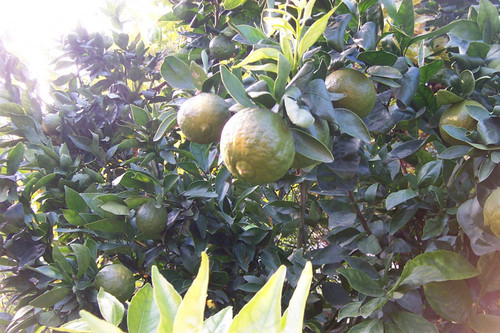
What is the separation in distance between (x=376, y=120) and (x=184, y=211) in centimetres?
64

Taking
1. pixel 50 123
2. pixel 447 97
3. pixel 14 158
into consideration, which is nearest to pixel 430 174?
pixel 447 97

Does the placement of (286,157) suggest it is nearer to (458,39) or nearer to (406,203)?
(406,203)

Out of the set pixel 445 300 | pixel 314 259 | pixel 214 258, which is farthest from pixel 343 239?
pixel 214 258

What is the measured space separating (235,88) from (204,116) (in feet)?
0.43

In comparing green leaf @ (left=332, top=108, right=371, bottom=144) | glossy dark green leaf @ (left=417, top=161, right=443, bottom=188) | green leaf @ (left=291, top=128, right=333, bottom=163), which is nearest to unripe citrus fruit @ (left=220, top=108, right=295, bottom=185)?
green leaf @ (left=291, top=128, right=333, bottom=163)

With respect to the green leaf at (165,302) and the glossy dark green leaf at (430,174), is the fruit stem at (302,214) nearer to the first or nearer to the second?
the glossy dark green leaf at (430,174)

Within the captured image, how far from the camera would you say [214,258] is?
1367 mm

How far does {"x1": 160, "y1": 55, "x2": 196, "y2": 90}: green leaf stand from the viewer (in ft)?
2.86

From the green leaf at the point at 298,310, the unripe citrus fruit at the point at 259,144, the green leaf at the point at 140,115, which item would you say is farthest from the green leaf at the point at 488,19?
the green leaf at the point at 140,115

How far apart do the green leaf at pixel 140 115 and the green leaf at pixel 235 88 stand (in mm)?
778

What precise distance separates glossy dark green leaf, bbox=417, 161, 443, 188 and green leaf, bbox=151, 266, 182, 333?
74cm

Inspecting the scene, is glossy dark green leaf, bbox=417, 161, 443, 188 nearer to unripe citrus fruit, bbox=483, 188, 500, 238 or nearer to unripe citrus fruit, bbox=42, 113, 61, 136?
unripe citrus fruit, bbox=483, 188, 500, 238

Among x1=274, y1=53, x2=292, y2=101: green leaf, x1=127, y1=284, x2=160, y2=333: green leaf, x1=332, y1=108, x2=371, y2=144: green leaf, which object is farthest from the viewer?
x1=332, y1=108, x2=371, y2=144: green leaf

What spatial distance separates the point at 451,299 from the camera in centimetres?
93
